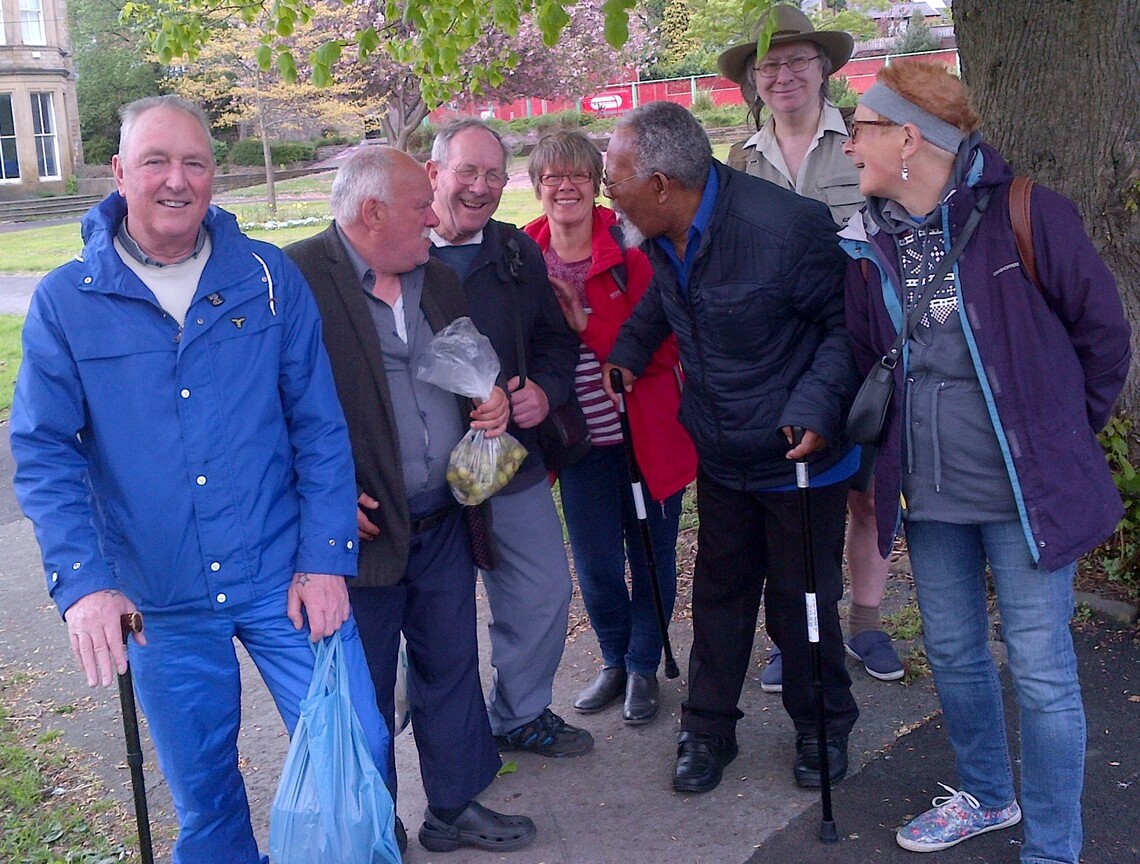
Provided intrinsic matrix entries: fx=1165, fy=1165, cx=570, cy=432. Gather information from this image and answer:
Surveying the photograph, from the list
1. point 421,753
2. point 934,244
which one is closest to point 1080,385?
point 934,244

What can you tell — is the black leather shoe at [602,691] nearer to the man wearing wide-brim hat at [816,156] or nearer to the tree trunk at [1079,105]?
the man wearing wide-brim hat at [816,156]

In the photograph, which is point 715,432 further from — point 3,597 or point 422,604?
point 3,597

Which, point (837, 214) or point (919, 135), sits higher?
point (919, 135)

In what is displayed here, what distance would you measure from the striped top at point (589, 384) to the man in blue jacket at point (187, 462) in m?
1.37

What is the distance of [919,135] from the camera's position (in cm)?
303

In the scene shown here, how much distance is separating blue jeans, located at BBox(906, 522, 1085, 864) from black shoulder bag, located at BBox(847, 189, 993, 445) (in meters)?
0.32

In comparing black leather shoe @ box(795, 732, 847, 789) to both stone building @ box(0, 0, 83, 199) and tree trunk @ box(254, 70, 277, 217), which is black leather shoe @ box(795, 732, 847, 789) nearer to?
tree trunk @ box(254, 70, 277, 217)

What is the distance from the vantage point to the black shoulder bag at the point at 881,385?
10.0ft

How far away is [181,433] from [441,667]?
123 centimetres

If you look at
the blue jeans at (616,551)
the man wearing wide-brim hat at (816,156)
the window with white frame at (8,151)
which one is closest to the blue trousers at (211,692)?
the blue jeans at (616,551)

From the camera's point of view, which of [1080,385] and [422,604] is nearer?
[1080,385]

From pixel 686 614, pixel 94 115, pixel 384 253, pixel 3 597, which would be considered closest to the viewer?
pixel 384 253

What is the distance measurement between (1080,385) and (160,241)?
236 centimetres

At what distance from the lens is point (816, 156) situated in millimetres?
4586
